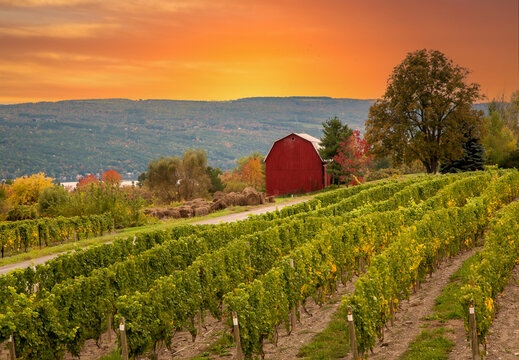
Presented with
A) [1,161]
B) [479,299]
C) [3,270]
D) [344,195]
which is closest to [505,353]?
[479,299]

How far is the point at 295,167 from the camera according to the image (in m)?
52.5

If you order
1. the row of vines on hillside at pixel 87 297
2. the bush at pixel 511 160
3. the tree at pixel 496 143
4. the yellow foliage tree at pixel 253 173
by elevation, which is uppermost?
the tree at pixel 496 143

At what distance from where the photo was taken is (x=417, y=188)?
28.2m

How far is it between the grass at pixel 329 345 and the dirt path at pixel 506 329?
116 inches

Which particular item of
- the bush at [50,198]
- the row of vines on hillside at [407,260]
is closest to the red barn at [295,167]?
the bush at [50,198]

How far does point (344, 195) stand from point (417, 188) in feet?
16.8

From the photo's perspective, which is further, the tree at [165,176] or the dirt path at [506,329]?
the tree at [165,176]

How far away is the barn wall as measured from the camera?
51594 mm

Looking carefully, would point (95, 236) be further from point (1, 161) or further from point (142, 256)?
point (1, 161)

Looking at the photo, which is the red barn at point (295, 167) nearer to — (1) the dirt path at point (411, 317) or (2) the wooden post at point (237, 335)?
(1) the dirt path at point (411, 317)

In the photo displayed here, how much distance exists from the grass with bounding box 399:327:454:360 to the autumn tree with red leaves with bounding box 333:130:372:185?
40107mm

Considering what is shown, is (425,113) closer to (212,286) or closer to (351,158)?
(351,158)

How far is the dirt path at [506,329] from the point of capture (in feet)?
30.4

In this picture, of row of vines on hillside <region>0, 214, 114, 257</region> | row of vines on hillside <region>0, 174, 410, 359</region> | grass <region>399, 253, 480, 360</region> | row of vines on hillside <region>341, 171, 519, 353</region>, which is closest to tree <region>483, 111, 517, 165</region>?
row of vines on hillside <region>341, 171, 519, 353</region>
